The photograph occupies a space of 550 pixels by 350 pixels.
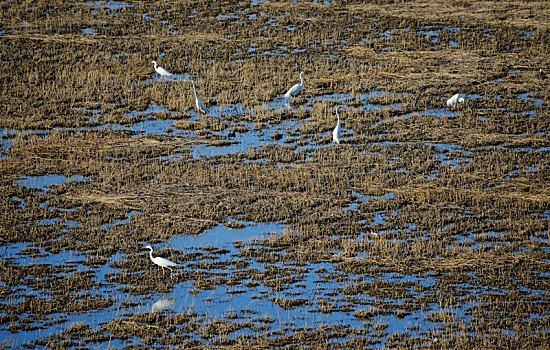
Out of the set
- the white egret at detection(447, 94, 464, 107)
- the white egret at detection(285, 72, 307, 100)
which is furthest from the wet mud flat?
the white egret at detection(285, 72, 307, 100)

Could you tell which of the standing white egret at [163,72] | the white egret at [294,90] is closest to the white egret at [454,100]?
the white egret at [294,90]

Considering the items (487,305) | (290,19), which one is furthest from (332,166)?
(290,19)

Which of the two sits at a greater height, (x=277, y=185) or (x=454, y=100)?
(x=454, y=100)

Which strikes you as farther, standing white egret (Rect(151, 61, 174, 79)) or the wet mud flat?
standing white egret (Rect(151, 61, 174, 79))

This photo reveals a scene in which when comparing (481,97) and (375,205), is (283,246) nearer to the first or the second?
(375,205)

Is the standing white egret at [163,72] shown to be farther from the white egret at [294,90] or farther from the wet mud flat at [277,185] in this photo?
the white egret at [294,90]

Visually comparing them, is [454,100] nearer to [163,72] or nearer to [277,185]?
[277,185]

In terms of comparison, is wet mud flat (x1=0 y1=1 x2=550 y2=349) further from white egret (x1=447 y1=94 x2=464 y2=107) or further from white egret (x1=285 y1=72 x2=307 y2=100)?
white egret (x1=285 y1=72 x2=307 y2=100)

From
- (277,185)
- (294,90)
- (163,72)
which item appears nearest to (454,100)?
(294,90)
